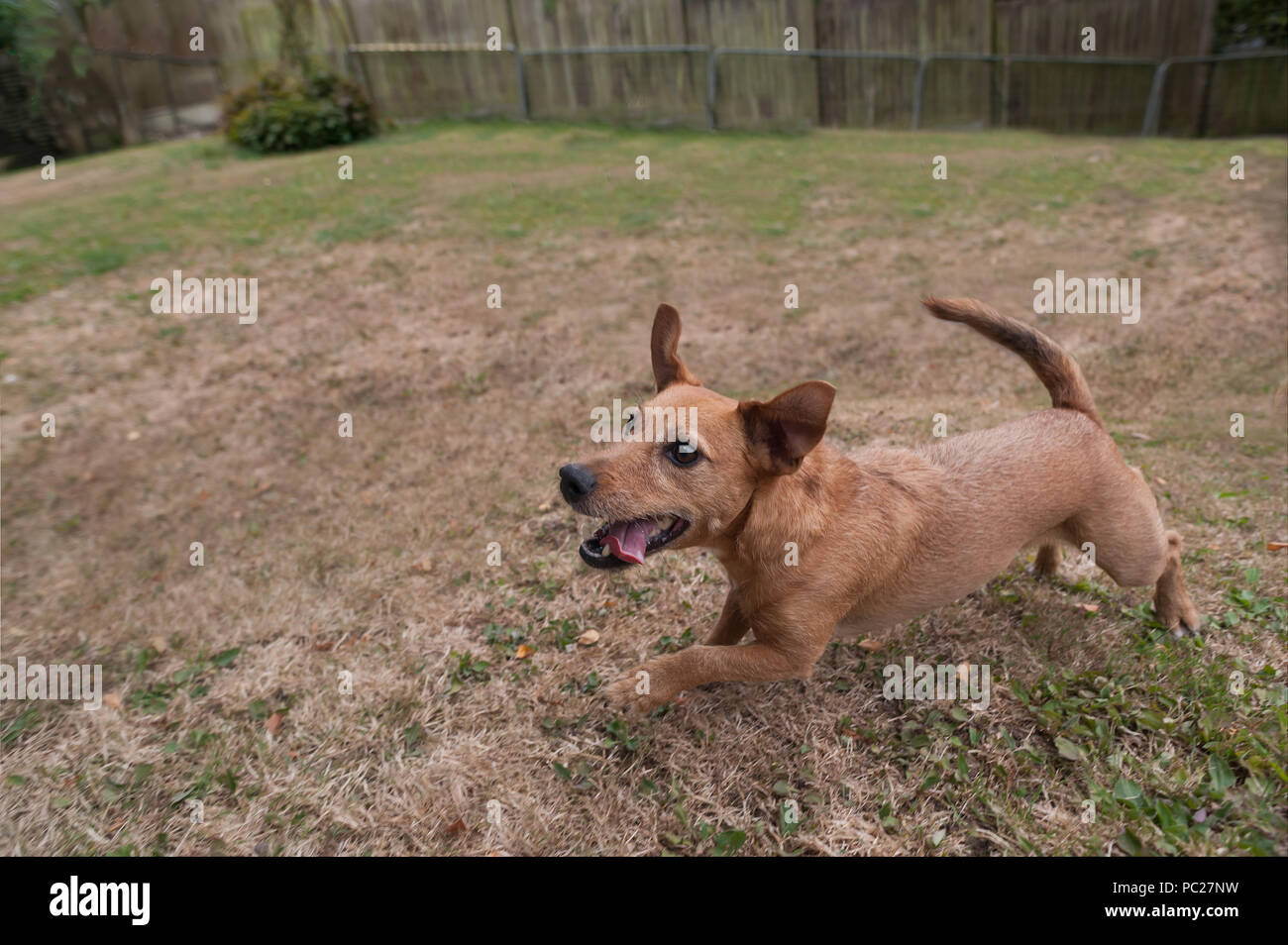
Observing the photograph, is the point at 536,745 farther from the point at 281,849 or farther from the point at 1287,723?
the point at 1287,723

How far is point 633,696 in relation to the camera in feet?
10.6

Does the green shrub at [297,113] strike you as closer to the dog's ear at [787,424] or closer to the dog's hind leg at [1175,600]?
the dog's ear at [787,424]

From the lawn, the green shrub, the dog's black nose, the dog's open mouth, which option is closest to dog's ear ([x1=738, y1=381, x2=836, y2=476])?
the dog's open mouth

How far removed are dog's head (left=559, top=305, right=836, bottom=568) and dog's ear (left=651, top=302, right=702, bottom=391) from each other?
0.35 meters

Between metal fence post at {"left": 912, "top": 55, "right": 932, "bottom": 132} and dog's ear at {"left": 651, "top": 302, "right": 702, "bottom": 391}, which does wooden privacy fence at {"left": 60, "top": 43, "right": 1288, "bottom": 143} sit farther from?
dog's ear at {"left": 651, "top": 302, "right": 702, "bottom": 391}

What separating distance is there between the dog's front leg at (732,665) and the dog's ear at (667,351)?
3.59ft

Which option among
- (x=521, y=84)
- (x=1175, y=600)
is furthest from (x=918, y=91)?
Result: (x=1175, y=600)

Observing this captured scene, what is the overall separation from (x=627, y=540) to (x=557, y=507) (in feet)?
8.13

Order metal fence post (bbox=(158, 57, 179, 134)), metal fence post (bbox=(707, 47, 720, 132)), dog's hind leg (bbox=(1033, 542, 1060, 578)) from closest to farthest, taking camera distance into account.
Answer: dog's hind leg (bbox=(1033, 542, 1060, 578)) → metal fence post (bbox=(707, 47, 720, 132)) → metal fence post (bbox=(158, 57, 179, 134))

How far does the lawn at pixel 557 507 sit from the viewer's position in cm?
321

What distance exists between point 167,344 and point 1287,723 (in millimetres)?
Answer: 9391

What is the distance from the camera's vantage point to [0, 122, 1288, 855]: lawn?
3207mm

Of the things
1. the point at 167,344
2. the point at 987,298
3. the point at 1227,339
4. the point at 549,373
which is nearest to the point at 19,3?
the point at 167,344

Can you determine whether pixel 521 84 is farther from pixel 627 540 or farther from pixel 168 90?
pixel 627 540
